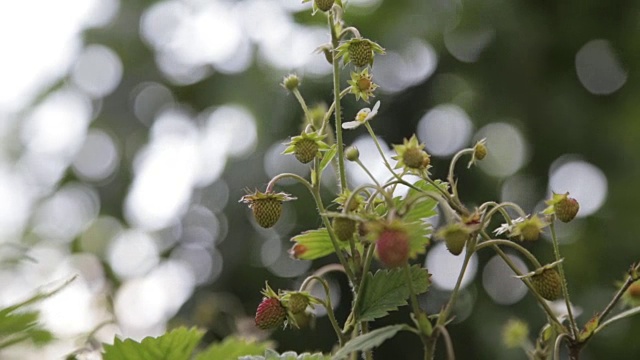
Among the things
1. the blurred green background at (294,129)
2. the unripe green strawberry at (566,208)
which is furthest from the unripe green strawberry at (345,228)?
the blurred green background at (294,129)

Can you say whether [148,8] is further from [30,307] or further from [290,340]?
[30,307]

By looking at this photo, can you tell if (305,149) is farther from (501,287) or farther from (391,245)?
(501,287)

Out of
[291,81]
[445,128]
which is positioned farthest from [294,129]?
[291,81]

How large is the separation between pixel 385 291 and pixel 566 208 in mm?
89

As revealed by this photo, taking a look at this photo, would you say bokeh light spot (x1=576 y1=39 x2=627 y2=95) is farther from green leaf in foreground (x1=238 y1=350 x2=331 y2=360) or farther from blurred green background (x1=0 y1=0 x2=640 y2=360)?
green leaf in foreground (x1=238 y1=350 x2=331 y2=360)

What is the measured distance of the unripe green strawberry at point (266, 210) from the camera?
35 centimetres

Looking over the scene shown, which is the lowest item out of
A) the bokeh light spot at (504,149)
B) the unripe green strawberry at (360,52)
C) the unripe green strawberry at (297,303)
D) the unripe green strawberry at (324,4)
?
the bokeh light spot at (504,149)

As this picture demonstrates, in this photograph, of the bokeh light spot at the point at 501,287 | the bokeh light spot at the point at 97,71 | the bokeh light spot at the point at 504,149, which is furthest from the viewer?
the bokeh light spot at the point at 97,71

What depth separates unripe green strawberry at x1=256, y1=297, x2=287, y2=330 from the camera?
33 cm

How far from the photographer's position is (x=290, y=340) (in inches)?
54.5

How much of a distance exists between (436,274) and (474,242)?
935mm

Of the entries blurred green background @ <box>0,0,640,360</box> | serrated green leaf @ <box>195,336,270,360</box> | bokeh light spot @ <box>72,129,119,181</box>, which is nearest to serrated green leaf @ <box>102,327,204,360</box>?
serrated green leaf @ <box>195,336,270,360</box>

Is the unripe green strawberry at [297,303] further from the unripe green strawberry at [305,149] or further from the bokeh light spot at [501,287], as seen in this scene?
the bokeh light spot at [501,287]

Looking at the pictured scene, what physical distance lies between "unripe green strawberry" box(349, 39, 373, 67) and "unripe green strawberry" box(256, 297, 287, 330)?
0.11 metres
